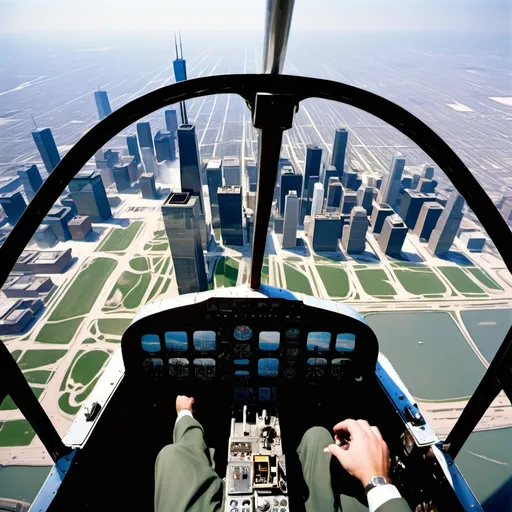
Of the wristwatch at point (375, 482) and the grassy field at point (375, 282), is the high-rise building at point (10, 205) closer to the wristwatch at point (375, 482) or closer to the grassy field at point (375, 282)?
the grassy field at point (375, 282)

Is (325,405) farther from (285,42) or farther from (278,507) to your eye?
(285,42)

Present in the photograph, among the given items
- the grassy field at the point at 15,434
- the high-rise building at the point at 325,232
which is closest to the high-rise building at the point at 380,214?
the high-rise building at the point at 325,232

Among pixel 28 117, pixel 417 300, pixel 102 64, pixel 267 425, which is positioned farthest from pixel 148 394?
pixel 102 64

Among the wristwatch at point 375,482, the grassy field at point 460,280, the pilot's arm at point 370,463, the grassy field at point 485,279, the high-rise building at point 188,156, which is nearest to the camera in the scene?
the pilot's arm at point 370,463

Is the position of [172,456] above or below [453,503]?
above

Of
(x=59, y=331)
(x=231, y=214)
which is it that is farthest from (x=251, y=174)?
(x=59, y=331)

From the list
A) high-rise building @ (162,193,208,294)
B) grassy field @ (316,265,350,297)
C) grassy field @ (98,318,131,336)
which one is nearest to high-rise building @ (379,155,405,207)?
grassy field @ (316,265,350,297)
